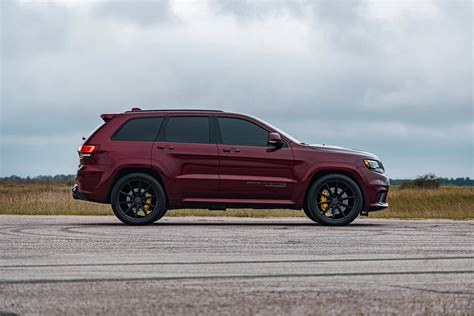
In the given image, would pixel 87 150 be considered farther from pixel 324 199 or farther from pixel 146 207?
pixel 324 199

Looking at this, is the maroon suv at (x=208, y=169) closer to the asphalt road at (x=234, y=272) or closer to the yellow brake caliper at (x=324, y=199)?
the yellow brake caliper at (x=324, y=199)

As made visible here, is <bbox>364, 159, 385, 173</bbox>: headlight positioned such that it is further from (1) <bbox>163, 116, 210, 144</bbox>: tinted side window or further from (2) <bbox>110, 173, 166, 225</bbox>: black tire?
(2) <bbox>110, 173, 166, 225</bbox>: black tire

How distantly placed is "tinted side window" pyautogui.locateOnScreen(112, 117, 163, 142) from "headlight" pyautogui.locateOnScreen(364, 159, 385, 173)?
346cm

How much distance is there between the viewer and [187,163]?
14438 mm

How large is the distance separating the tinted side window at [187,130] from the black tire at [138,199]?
0.78 m

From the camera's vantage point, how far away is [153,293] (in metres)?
6.52

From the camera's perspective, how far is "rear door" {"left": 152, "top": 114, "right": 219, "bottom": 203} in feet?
47.2

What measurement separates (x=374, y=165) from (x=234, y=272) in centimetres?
769

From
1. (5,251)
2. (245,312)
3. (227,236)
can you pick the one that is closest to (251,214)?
(227,236)

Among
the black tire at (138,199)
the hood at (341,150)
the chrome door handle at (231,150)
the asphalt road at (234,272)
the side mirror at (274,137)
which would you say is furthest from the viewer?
the hood at (341,150)

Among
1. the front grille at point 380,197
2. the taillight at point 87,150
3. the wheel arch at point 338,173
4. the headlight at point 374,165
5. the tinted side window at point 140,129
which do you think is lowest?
the front grille at point 380,197

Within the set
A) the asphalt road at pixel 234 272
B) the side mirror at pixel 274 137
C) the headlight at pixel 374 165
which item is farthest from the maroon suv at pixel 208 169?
the asphalt road at pixel 234 272

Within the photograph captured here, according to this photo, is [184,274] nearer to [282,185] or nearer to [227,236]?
[227,236]

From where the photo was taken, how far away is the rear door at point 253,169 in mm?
14461
